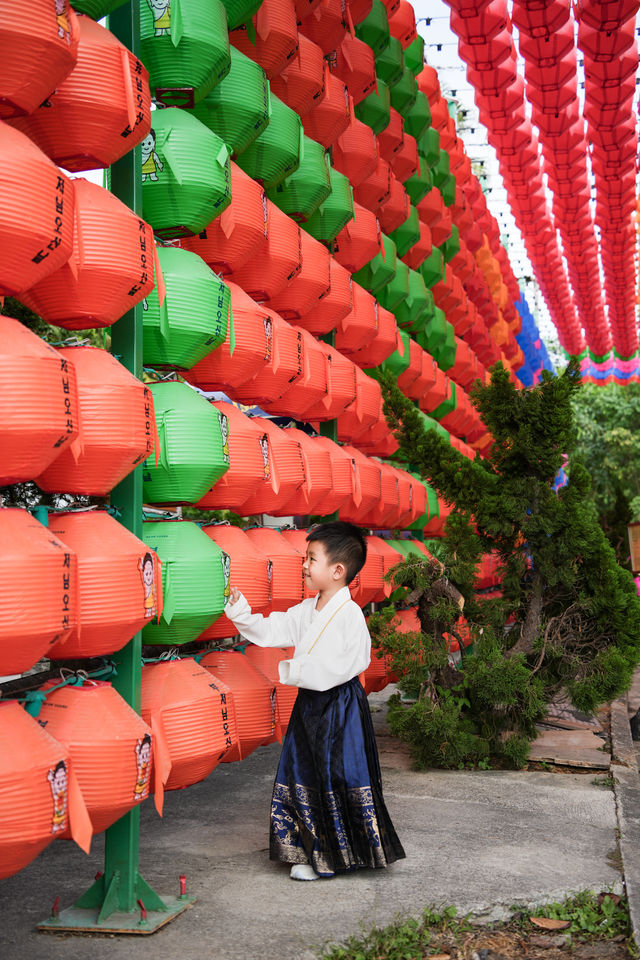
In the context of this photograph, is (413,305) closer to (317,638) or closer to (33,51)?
(317,638)

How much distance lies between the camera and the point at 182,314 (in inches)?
144

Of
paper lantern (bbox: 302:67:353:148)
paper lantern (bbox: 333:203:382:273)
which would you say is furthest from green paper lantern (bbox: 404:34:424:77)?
paper lantern (bbox: 302:67:353:148)

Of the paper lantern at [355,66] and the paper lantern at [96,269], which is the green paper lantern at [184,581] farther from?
the paper lantern at [355,66]

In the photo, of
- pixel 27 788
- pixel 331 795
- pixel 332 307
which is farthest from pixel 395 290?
pixel 27 788

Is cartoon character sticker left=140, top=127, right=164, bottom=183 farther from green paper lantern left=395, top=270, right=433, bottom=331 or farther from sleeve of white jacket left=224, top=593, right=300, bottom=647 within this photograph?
green paper lantern left=395, top=270, right=433, bottom=331

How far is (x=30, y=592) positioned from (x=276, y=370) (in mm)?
2280

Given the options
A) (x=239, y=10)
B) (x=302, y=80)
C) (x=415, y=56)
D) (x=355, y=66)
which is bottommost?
(x=239, y=10)

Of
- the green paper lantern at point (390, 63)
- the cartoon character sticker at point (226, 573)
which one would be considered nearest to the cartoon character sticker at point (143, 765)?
the cartoon character sticker at point (226, 573)

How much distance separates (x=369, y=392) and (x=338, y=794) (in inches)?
119

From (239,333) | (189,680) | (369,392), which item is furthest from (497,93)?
(189,680)

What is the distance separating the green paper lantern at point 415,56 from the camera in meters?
8.04

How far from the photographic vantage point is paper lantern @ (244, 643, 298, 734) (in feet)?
14.9

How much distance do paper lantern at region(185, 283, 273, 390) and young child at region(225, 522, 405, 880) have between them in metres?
0.78

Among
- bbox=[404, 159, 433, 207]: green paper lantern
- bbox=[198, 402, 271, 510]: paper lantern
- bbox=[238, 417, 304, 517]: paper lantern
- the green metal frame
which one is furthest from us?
bbox=[404, 159, 433, 207]: green paper lantern
